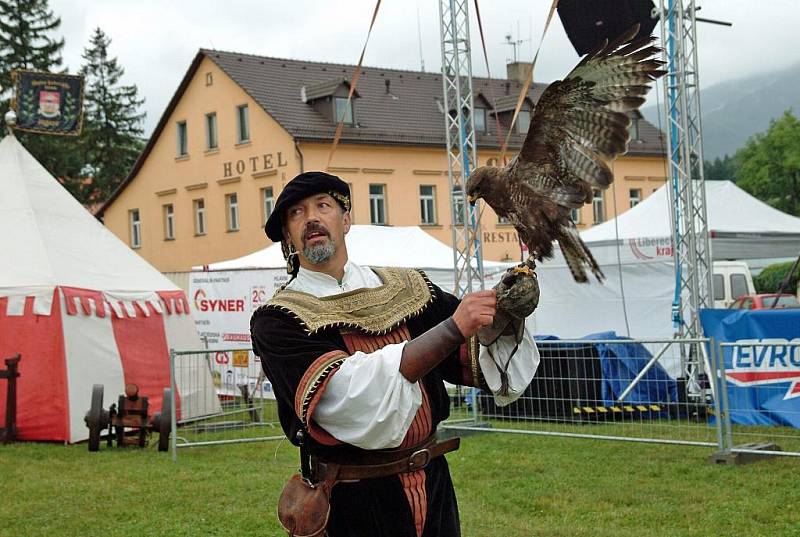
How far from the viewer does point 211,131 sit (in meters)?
30.0

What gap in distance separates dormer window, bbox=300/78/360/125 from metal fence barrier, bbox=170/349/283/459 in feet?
52.4

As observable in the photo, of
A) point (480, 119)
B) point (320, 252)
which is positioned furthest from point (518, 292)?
point (480, 119)

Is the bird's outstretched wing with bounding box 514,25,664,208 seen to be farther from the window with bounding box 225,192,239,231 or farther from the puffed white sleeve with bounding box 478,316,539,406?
the window with bounding box 225,192,239,231

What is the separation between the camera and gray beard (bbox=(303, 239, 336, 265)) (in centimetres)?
286

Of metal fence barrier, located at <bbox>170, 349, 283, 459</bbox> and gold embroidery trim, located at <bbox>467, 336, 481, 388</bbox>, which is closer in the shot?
gold embroidery trim, located at <bbox>467, 336, 481, 388</bbox>

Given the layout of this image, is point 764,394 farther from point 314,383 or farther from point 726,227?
point 314,383

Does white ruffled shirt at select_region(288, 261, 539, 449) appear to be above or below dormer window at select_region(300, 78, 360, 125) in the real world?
below

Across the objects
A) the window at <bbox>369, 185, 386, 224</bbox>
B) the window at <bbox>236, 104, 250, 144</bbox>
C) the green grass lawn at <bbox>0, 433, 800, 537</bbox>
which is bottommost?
the green grass lawn at <bbox>0, 433, 800, 537</bbox>

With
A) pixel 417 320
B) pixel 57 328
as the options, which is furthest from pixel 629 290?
pixel 417 320

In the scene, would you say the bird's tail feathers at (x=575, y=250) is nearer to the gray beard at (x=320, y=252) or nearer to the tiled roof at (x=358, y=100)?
the gray beard at (x=320, y=252)

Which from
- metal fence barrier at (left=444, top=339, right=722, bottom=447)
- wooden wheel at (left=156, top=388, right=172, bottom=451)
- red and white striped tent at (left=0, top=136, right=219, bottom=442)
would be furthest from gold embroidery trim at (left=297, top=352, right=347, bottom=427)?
red and white striped tent at (left=0, top=136, right=219, bottom=442)

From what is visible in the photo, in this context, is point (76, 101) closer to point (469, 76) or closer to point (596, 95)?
point (469, 76)

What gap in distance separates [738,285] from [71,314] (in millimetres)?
12350

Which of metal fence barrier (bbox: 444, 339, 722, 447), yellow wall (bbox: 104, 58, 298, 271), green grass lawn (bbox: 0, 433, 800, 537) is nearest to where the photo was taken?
green grass lawn (bbox: 0, 433, 800, 537)
